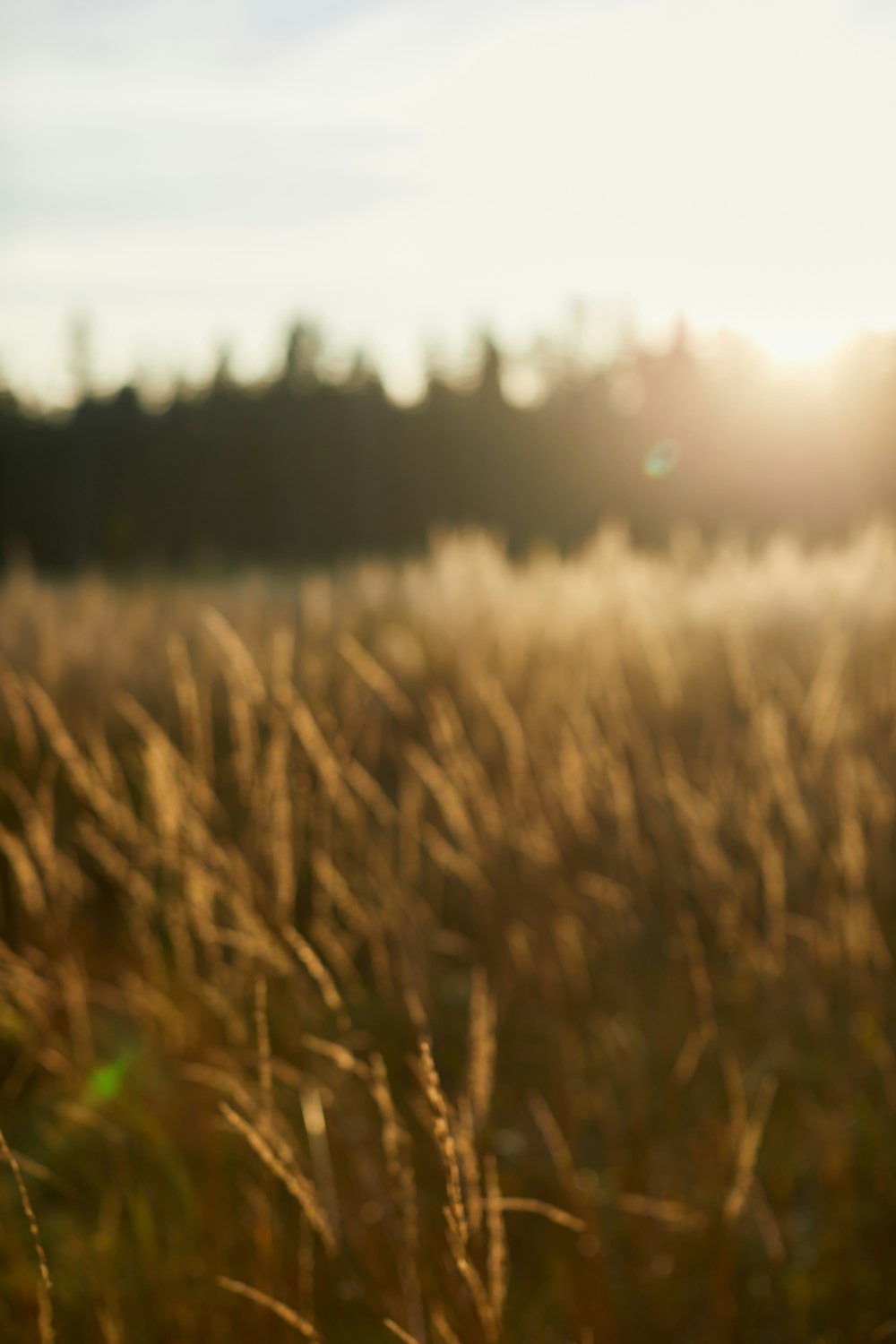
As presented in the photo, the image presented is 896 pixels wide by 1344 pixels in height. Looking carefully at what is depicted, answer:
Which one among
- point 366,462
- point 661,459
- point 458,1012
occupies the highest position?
point 366,462

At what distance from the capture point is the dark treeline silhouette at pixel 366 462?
96.3 feet

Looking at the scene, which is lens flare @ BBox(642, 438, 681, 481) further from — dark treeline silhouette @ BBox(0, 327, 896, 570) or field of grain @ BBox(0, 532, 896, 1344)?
field of grain @ BBox(0, 532, 896, 1344)

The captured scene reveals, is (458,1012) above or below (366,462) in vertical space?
below

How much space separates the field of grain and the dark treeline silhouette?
82.5ft

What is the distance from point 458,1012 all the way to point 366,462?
1181 inches

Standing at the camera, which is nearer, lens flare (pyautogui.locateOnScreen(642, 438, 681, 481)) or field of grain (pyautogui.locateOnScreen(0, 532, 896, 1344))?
field of grain (pyautogui.locateOnScreen(0, 532, 896, 1344))

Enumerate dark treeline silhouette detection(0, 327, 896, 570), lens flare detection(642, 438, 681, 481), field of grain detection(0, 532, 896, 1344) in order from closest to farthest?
field of grain detection(0, 532, 896, 1344), lens flare detection(642, 438, 681, 481), dark treeline silhouette detection(0, 327, 896, 570)

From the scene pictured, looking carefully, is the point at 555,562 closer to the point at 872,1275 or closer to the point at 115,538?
the point at 872,1275

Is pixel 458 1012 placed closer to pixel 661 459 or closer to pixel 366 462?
pixel 661 459

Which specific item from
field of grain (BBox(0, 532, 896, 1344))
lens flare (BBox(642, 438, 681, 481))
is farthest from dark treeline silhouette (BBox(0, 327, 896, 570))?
field of grain (BBox(0, 532, 896, 1344))

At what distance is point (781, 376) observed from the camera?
26.8 meters

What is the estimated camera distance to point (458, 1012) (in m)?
2.51

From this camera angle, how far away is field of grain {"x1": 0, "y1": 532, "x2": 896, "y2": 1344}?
132 centimetres

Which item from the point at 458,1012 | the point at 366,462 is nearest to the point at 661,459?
the point at 366,462
